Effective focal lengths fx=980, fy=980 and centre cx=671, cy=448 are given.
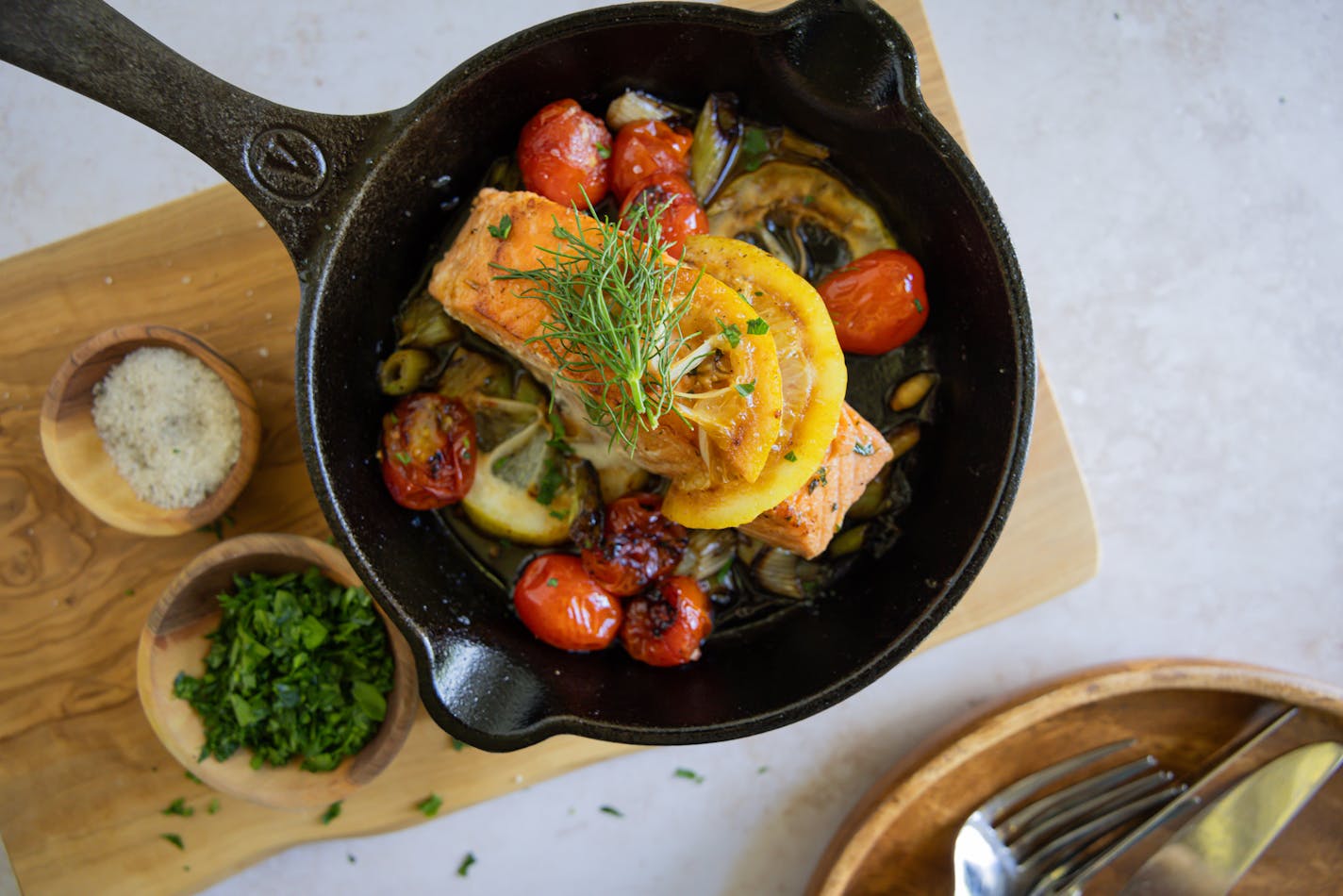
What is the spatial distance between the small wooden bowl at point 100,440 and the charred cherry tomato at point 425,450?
0.40 metres

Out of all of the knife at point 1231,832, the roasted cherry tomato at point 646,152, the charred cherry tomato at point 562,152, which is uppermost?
the roasted cherry tomato at point 646,152

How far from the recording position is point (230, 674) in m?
2.46

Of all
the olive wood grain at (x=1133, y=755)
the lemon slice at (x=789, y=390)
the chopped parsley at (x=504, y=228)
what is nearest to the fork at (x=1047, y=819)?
the olive wood grain at (x=1133, y=755)

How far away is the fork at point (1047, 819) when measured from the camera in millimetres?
2719

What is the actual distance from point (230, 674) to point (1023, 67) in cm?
287

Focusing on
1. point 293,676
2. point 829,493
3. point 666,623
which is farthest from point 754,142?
point 293,676

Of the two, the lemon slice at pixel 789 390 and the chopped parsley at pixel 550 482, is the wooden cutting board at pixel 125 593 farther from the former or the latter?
the lemon slice at pixel 789 390

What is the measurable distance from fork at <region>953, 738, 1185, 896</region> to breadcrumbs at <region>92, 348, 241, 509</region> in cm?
222

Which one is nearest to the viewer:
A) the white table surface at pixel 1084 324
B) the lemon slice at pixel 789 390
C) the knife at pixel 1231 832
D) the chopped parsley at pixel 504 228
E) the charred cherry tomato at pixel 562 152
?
the lemon slice at pixel 789 390

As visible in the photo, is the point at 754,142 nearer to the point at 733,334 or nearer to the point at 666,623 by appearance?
the point at 733,334

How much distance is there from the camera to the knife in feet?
8.91

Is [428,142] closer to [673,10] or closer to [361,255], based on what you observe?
[361,255]

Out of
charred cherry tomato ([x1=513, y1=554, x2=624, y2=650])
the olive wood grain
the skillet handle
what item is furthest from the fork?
the skillet handle

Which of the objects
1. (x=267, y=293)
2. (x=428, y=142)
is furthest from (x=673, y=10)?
(x=267, y=293)
